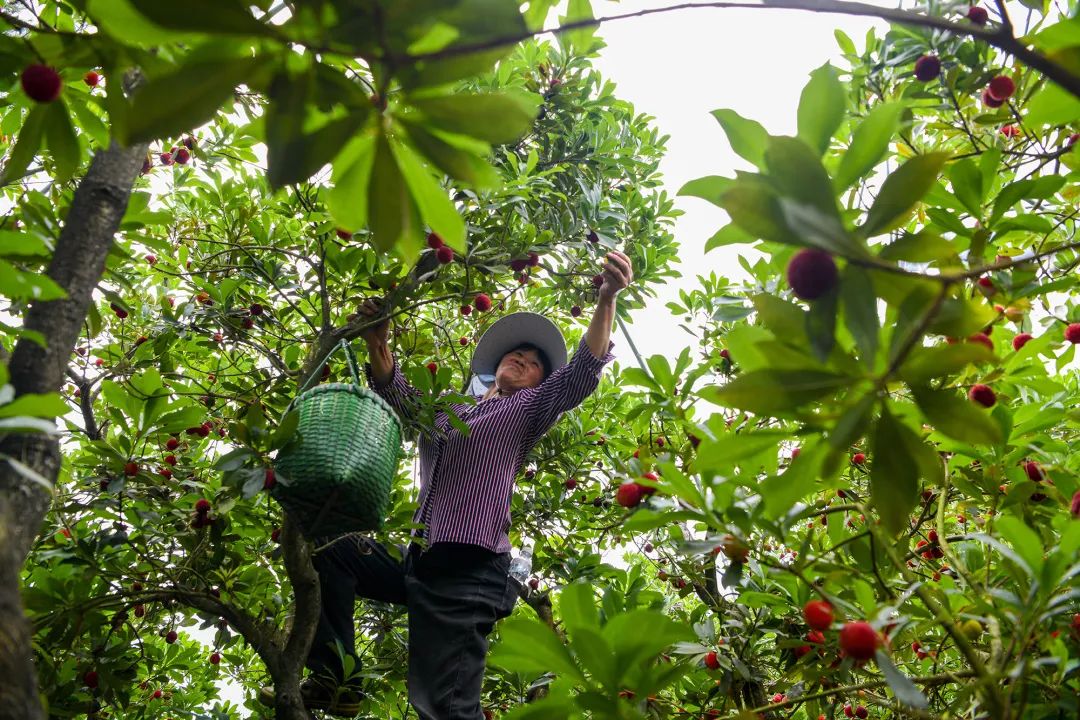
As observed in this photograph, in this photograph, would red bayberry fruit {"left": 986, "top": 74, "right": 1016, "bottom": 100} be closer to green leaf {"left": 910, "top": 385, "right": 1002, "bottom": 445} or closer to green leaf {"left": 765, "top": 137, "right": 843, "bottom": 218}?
green leaf {"left": 910, "top": 385, "right": 1002, "bottom": 445}

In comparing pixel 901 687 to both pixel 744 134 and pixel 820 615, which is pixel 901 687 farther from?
pixel 744 134

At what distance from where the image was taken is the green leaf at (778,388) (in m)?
0.83

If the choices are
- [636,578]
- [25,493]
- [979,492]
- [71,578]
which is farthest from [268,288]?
[979,492]

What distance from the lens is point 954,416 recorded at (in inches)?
34.0

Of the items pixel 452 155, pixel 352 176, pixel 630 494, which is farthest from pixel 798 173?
pixel 630 494

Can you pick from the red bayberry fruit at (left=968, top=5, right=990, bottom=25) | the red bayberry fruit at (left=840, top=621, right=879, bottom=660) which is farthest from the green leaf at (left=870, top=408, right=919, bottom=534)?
the red bayberry fruit at (left=968, top=5, right=990, bottom=25)

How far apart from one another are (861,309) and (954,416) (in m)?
0.21

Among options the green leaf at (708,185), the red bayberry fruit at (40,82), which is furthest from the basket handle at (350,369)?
the green leaf at (708,185)

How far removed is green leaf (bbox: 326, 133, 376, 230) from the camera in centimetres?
97

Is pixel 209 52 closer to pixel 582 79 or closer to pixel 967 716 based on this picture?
pixel 967 716

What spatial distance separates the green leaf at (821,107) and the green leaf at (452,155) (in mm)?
352

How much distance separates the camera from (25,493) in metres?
0.96

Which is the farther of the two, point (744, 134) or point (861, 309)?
point (744, 134)

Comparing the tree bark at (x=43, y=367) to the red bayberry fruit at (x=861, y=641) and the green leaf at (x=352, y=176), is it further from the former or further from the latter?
the red bayberry fruit at (x=861, y=641)
